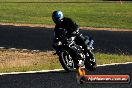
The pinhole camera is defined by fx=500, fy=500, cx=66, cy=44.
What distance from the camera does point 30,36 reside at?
105 feet

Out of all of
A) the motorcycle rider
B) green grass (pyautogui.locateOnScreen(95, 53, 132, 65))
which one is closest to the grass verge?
green grass (pyautogui.locateOnScreen(95, 53, 132, 65))

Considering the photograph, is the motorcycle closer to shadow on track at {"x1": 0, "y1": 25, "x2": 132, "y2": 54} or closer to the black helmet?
the black helmet

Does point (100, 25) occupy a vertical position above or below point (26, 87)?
below

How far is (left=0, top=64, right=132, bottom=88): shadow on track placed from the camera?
13456 mm

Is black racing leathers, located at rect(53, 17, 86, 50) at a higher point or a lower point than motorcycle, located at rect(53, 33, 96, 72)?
higher

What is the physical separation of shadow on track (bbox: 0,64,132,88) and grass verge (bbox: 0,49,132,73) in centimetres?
202

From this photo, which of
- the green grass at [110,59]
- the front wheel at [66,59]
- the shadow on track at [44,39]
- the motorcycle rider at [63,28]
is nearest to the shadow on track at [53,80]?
the front wheel at [66,59]

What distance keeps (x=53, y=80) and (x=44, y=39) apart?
51.9 ft

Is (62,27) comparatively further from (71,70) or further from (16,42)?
(16,42)

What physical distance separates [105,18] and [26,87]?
34.6m

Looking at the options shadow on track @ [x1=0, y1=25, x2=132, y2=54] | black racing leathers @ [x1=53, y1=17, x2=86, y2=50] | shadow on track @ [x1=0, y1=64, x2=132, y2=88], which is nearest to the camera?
shadow on track @ [x1=0, y1=64, x2=132, y2=88]

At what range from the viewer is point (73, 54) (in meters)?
13.8

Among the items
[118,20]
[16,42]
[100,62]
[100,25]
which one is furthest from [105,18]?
[100,62]

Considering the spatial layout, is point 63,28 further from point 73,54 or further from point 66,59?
point 66,59
